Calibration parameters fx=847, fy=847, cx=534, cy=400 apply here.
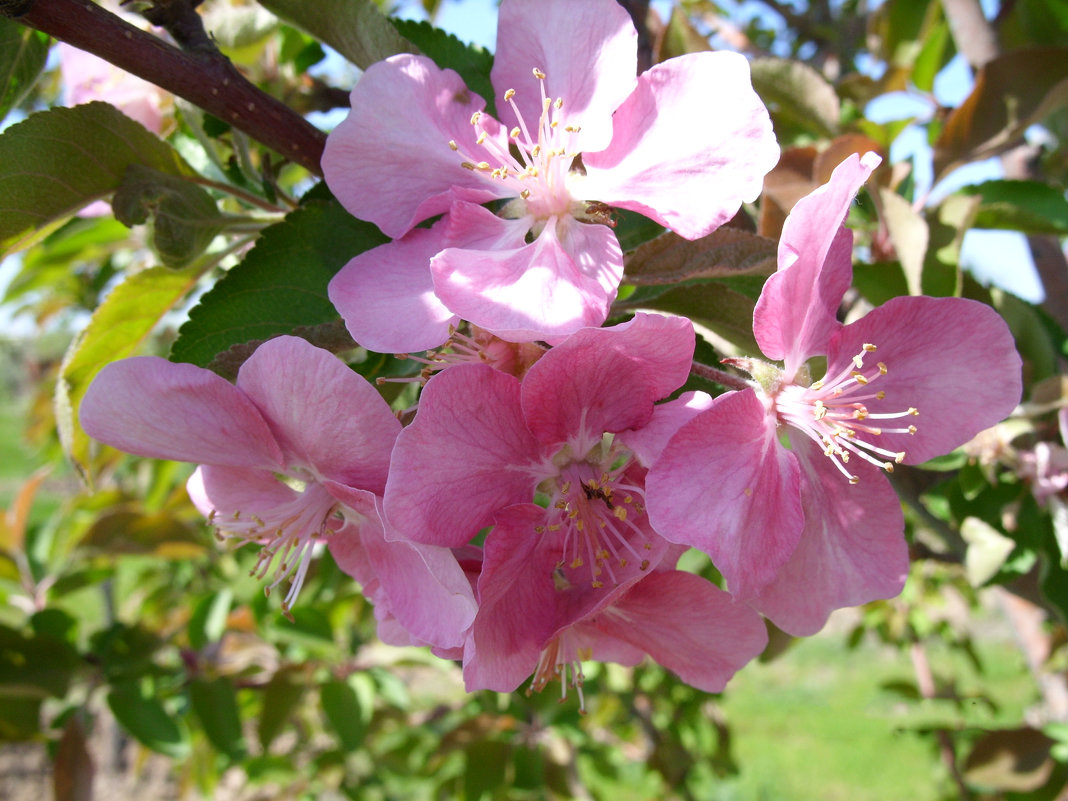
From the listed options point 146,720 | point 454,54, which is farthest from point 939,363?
point 146,720

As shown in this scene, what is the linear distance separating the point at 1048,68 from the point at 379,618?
50.9 inches

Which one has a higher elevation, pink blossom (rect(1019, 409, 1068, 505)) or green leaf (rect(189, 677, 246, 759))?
pink blossom (rect(1019, 409, 1068, 505))

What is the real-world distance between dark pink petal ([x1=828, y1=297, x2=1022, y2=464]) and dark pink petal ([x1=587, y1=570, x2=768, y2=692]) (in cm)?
24

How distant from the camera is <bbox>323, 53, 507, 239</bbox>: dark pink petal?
2.85 feet

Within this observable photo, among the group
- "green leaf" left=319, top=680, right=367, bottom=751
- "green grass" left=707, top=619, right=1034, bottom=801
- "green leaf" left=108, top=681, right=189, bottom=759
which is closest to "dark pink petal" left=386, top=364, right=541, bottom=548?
Answer: "green leaf" left=108, top=681, right=189, bottom=759

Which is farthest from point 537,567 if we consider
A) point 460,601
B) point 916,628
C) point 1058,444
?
point 916,628

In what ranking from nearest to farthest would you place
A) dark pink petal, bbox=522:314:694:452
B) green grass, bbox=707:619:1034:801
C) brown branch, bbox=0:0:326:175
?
1. dark pink petal, bbox=522:314:694:452
2. brown branch, bbox=0:0:326:175
3. green grass, bbox=707:619:1034:801

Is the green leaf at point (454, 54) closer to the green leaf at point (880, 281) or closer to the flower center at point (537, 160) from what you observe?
the flower center at point (537, 160)

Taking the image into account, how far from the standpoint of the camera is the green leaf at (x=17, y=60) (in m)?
0.90

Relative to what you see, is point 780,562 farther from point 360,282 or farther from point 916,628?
point 916,628

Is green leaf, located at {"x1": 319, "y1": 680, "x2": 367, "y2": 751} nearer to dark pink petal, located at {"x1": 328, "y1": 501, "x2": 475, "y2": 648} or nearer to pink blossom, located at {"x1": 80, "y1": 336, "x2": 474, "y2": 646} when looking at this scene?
dark pink petal, located at {"x1": 328, "y1": 501, "x2": 475, "y2": 648}

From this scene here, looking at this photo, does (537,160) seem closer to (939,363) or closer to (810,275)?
(810,275)

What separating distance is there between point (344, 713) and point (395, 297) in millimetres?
1543

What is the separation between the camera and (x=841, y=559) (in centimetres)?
82
